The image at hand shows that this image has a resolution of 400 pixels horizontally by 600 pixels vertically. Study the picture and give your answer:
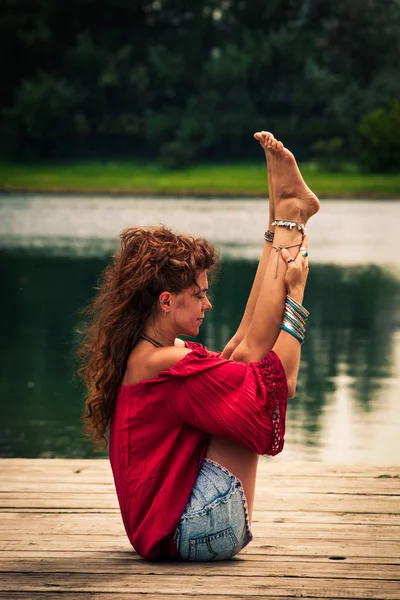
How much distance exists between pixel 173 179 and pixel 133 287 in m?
29.8

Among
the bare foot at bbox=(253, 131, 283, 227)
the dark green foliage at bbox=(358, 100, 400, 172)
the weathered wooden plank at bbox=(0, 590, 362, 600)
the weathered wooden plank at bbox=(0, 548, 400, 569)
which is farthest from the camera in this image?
the dark green foliage at bbox=(358, 100, 400, 172)

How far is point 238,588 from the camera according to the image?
222cm

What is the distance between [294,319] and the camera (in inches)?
91.4

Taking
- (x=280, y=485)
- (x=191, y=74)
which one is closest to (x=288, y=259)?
(x=280, y=485)

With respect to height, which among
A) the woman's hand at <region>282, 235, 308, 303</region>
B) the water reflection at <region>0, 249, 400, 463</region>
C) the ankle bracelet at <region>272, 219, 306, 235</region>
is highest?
the ankle bracelet at <region>272, 219, 306, 235</region>

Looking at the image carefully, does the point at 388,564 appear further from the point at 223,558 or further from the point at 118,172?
the point at 118,172

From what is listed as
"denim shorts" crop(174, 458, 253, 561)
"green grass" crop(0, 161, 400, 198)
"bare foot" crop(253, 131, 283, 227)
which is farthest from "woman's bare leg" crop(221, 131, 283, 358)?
"green grass" crop(0, 161, 400, 198)

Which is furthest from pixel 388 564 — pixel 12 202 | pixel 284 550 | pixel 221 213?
pixel 12 202

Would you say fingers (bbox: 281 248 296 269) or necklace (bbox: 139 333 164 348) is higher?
fingers (bbox: 281 248 296 269)

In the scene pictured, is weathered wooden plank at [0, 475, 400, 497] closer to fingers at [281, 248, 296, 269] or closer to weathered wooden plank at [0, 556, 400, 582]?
weathered wooden plank at [0, 556, 400, 582]

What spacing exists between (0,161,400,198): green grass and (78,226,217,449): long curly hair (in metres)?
27.6

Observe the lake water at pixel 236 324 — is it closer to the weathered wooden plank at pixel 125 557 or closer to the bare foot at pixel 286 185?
the bare foot at pixel 286 185

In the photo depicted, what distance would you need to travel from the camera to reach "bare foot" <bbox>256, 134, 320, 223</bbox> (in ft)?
8.29

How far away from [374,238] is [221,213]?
580 centimetres
